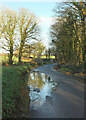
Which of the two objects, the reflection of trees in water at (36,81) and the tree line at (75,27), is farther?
the tree line at (75,27)

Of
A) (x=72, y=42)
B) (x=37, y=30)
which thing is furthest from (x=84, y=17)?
(x=37, y=30)

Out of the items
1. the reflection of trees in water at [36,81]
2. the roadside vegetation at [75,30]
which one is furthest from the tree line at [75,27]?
the reflection of trees in water at [36,81]

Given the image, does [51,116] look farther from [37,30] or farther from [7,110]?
[37,30]

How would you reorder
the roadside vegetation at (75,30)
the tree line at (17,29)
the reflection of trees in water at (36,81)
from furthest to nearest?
1. the tree line at (17,29)
2. the roadside vegetation at (75,30)
3. the reflection of trees in water at (36,81)

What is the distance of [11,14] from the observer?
55.1 ft

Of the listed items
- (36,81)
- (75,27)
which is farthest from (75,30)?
(36,81)

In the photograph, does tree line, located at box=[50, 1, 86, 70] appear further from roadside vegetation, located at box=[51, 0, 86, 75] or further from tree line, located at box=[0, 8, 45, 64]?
tree line, located at box=[0, 8, 45, 64]

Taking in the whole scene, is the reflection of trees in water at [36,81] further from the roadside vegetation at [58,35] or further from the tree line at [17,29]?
the tree line at [17,29]

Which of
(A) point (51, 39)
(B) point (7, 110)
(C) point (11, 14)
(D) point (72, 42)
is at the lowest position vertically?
(B) point (7, 110)

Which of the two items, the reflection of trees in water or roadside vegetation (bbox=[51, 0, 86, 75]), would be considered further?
roadside vegetation (bbox=[51, 0, 86, 75])

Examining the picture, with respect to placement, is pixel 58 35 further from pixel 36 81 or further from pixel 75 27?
pixel 36 81

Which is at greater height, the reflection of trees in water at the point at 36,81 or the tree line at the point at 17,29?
the tree line at the point at 17,29

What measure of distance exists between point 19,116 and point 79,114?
2261 millimetres

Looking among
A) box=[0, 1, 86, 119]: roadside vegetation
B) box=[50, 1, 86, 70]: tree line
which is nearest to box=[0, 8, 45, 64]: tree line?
box=[0, 1, 86, 119]: roadside vegetation
